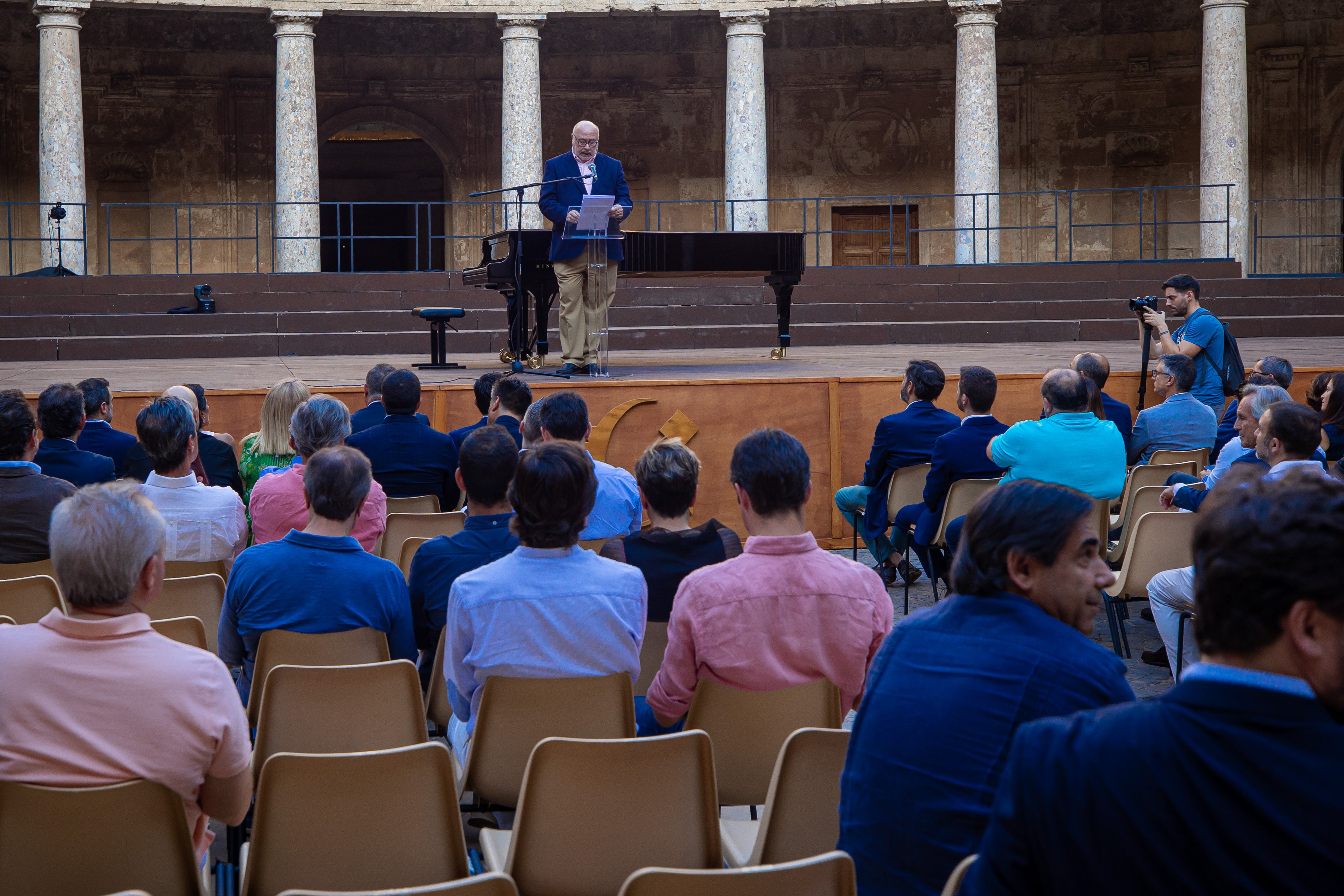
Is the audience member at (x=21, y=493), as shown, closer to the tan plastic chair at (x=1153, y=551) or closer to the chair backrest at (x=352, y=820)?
the chair backrest at (x=352, y=820)

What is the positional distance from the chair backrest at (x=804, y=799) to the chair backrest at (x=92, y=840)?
3.04ft

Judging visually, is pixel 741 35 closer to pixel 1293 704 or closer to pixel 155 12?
pixel 155 12

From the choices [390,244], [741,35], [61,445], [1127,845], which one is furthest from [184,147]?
[1127,845]

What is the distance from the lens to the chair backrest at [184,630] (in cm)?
293

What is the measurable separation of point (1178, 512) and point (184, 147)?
17067 mm

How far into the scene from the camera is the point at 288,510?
4141mm

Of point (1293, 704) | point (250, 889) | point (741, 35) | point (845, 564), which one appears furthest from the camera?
point (741, 35)

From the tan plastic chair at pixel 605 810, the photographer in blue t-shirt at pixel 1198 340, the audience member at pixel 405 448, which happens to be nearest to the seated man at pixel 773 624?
the tan plastic chair at pixel 605 810

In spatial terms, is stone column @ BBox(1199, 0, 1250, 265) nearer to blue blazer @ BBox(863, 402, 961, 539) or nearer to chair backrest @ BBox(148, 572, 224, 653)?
blue blazer @ BBox(863, 402, 961, 539)

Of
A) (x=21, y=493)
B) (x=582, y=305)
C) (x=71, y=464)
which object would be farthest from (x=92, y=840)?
(x=582, y=305)

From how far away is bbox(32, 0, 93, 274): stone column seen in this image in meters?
14.3

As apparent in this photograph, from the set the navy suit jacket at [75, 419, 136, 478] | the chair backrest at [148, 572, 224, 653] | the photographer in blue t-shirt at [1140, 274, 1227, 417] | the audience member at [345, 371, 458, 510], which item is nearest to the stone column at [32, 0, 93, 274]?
the navy suit jacket at [75, 419, 136, 478]

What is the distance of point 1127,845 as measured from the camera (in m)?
1.24

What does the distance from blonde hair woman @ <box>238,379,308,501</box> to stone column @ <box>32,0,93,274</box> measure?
34.8 ft
